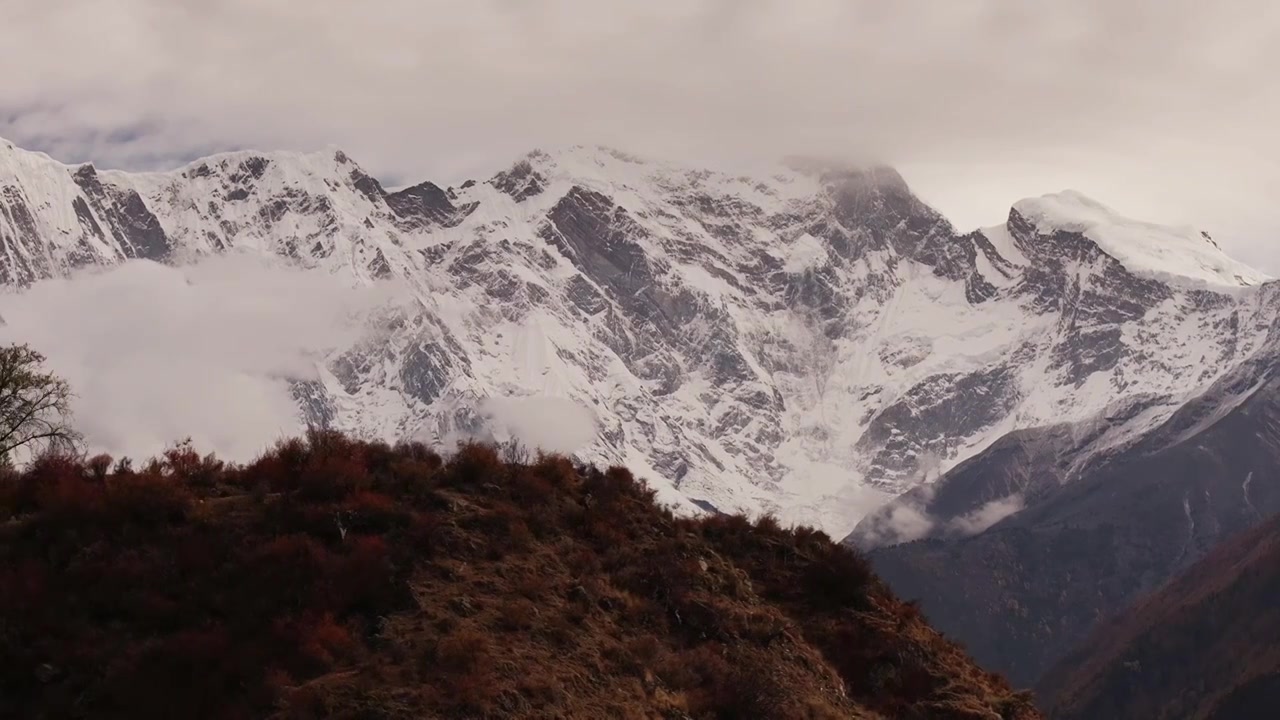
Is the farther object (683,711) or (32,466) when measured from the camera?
(32,466)

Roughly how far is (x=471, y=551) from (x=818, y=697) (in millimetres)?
8891

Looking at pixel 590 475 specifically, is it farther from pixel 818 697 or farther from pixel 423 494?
pixel 818 697

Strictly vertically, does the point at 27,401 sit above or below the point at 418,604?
above

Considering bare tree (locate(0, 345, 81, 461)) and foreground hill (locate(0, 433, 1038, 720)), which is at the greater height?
bare tree (locate(0, 345, 81, 461))

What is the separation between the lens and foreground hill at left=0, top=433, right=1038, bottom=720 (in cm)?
3553

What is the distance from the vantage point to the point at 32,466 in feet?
146

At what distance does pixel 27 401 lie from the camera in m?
49.4

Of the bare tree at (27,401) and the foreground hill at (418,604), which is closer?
the foreground hill at (418,604)

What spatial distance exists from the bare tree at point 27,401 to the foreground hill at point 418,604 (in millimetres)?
5025

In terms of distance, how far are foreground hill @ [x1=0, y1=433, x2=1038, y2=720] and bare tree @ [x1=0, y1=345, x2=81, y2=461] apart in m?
5.03

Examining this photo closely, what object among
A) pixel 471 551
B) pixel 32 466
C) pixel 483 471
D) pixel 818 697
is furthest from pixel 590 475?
pixel 32 466

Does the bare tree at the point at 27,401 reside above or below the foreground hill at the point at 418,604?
above

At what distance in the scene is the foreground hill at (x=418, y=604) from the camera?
35531mm

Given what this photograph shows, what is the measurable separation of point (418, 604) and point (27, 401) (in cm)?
1753
